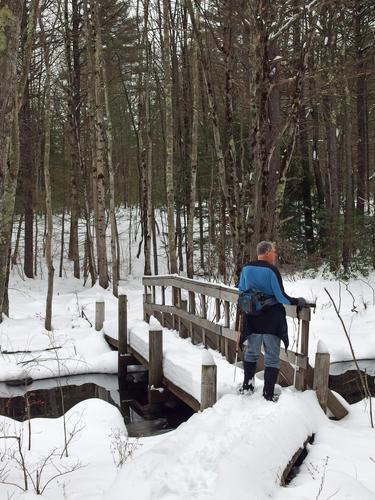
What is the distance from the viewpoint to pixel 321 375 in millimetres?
5699

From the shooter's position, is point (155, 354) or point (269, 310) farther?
point (155, 354)

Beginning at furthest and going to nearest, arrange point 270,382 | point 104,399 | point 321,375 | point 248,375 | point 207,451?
point 104,399 → point 248,375 → point 321,375 → point 270,382 → point 207,451

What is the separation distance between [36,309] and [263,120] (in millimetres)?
10249

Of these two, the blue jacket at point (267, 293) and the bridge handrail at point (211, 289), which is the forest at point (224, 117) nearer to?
the bridge handrail at point (211, 289)

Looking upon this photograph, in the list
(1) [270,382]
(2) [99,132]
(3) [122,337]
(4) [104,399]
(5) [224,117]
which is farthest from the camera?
(5) [224,117]

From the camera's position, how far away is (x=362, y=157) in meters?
18.4

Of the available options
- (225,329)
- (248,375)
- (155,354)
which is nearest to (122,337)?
(155,354)

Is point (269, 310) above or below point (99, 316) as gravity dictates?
above

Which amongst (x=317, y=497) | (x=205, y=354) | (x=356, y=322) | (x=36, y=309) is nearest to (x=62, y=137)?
(x=36, y=309)

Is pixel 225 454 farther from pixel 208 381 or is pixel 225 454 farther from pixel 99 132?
pixel 99 132

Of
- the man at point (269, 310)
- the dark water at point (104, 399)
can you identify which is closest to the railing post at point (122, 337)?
the dark water at point (104, 399)

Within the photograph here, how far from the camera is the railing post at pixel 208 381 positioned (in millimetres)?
5570

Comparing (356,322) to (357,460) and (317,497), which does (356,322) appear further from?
(317,497)

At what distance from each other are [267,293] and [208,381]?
45.9 inches
